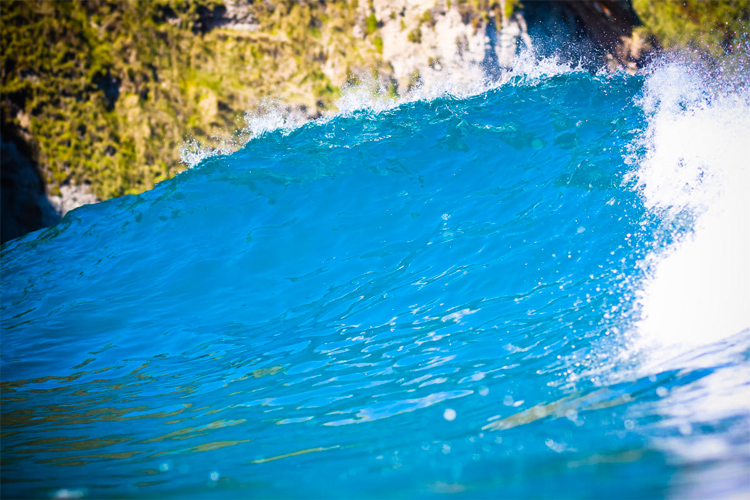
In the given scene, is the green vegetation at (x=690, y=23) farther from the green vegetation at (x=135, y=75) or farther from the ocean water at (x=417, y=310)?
the green vegetation at (x=135, y=75)

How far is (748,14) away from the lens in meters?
7.05

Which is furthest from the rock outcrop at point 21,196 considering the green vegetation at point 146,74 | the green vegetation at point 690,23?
the green vegetation at point 690,23

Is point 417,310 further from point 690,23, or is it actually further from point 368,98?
point 690,23

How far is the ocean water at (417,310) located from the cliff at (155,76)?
0.52 meters

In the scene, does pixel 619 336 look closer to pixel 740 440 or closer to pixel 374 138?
pixel 740 440

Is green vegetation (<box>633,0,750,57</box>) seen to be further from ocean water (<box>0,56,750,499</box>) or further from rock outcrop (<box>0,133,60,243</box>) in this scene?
rock outcrop (<box>0,133,60,243</box>)

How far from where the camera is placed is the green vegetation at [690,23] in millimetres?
6707

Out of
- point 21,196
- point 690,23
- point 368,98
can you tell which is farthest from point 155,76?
point 690,23

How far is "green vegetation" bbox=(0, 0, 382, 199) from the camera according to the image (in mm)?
7477

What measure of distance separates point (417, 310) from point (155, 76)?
6.78 metres

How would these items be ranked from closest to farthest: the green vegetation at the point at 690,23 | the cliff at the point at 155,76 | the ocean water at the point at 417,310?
the ocean water at the point at 417,310 → the green vegetation at the point at 690,23 → the cliff at the point at 155,76

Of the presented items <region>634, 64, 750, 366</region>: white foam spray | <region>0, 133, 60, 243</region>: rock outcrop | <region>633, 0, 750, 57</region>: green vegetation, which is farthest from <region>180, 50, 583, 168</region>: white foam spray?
<region>0, 133, 60, 243</region>: rock outcrop

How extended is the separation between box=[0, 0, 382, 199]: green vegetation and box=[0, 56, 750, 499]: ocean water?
2.50 ft

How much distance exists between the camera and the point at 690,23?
22.2 feet
